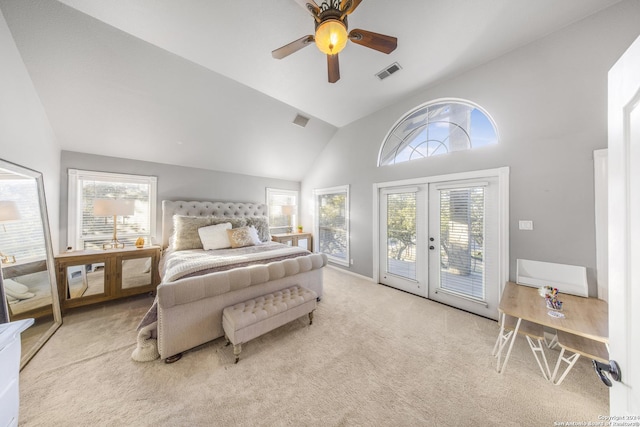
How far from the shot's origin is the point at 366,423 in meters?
1.35

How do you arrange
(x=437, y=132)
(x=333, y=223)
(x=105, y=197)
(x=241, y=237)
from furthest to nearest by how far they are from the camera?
(x=333, y=223), (x=241, y=237), (x=105, y=197), (x=437, y=132)

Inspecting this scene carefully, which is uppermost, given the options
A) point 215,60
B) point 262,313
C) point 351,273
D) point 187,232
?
point 215,60

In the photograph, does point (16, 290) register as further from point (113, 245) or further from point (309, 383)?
point (309, 383)

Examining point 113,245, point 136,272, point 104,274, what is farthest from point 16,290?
point 113,245

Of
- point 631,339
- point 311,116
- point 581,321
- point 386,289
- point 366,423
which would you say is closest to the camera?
point 631,339

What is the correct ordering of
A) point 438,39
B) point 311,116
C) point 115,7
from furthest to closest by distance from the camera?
1. point 311,116
2. point 438,39
3. point 115,7

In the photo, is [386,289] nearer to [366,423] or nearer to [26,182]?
[366,423]

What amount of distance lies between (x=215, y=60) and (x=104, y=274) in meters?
3.19

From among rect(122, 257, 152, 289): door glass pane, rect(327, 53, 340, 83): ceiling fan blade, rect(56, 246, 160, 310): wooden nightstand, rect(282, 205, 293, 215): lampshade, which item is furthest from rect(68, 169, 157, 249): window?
rect(327, 53, 340, 83): ceiling fan blade

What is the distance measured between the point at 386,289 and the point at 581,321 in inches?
85.9

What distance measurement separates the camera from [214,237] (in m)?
3.34

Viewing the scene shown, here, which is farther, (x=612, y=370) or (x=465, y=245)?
(x=465, y=245)

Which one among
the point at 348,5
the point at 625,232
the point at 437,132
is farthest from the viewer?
the point at 437,132

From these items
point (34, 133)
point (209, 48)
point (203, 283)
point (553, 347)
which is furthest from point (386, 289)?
point (34, 133)
